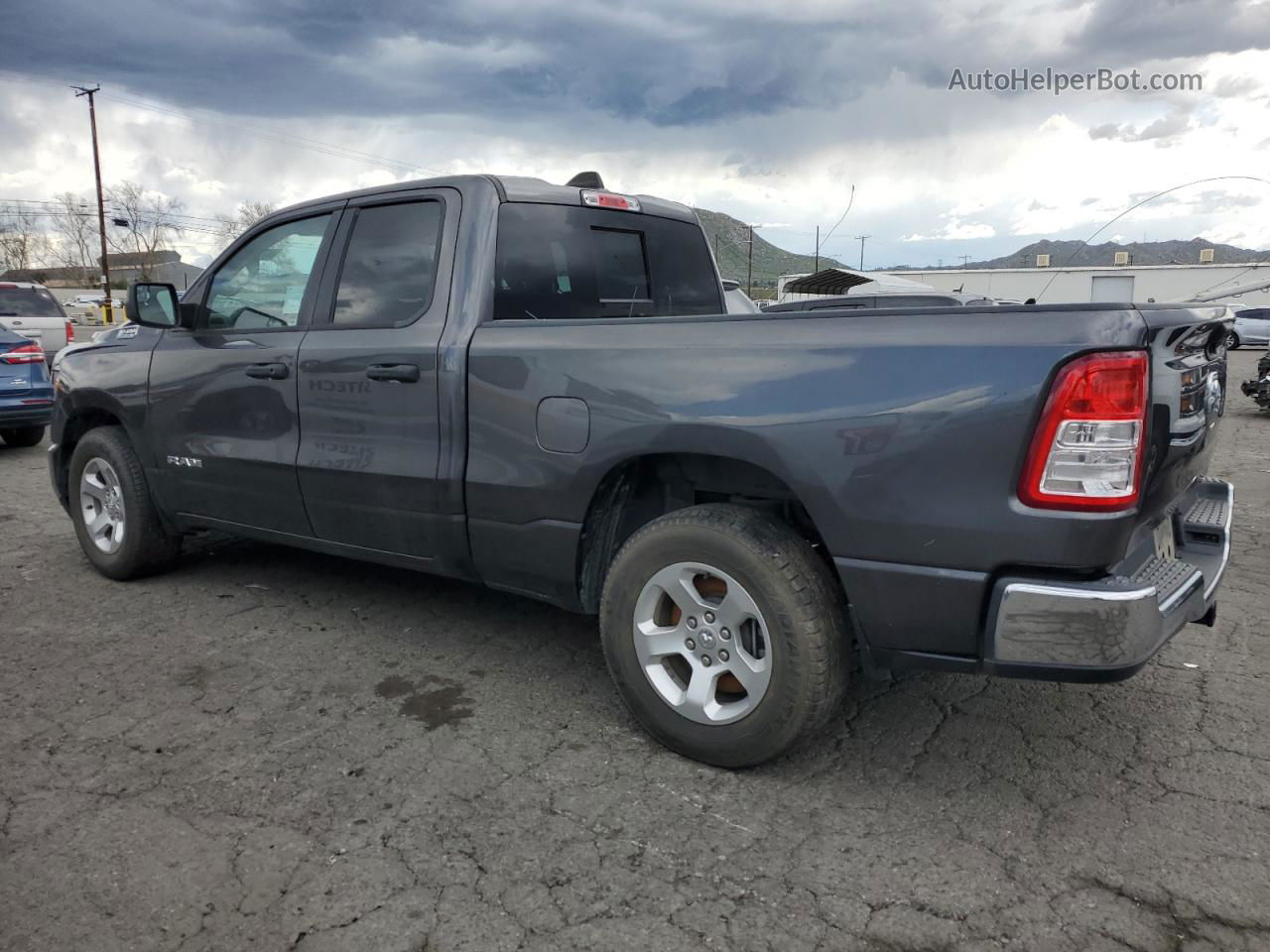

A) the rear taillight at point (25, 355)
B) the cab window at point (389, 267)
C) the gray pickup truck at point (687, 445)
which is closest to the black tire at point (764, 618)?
the gray pickup truck at point (687, 445)

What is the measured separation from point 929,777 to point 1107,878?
1.97 ft

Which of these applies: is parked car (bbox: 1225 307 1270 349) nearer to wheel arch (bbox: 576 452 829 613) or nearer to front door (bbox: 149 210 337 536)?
wheel arch (bbox: 576 452 829 613)

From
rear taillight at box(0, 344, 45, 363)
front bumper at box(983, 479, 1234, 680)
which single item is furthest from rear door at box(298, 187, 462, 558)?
rear taillight at box(0, 344, 45, 363)

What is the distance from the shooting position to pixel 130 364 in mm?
4625

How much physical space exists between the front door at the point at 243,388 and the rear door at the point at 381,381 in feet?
0.42

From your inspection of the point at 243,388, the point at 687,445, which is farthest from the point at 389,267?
the point at 687,445

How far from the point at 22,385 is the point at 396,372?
7.65 metres

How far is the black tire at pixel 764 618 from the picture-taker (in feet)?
8.57

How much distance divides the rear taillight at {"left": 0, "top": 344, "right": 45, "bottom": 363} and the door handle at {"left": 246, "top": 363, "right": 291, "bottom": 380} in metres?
6.73

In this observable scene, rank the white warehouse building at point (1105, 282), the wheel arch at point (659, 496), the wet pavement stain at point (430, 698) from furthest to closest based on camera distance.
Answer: the white warehouse building at point (1105, 282) < the wet pavement stain at point (430, 698) < the wheel arch at point (659, 496)

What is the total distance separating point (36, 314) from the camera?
12750 mm

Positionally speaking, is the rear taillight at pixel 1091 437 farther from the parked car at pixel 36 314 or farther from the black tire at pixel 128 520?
the parked car at pixel 36 314

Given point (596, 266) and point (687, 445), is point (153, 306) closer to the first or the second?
point (596, 266)

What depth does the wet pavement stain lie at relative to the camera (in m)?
3.27
